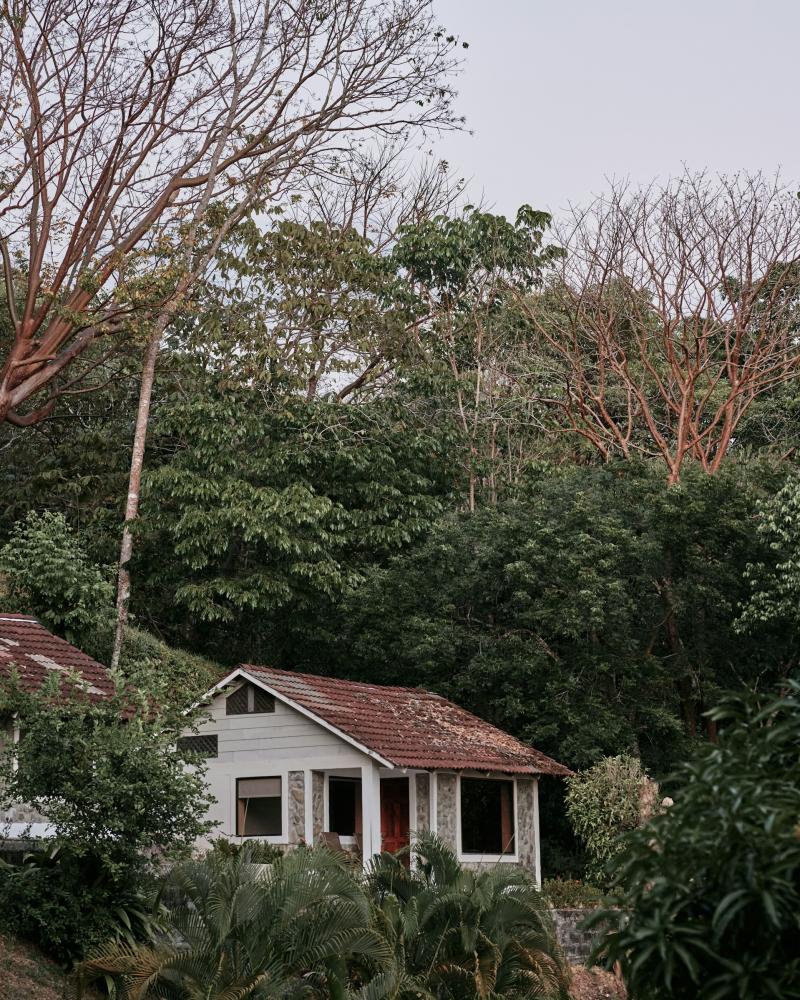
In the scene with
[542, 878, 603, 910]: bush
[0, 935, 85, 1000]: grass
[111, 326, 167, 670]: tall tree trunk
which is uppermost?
[111, 326, 167, 670]: tall tree trunk

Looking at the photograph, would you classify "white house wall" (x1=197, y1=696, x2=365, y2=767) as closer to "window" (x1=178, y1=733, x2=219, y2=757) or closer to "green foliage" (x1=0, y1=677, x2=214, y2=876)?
"window" (x1=178, y1=733, x2=219, y2=757)

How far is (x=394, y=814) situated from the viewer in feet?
77.0

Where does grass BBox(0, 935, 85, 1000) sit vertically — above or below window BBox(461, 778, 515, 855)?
below

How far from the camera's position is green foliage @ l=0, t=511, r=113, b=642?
26281mm

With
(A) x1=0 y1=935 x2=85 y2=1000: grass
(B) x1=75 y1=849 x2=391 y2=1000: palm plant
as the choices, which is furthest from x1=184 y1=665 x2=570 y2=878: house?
(A) x1=0 y1=935 x2=85 y2=1000: grass

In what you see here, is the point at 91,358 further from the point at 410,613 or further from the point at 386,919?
the point at 386,919

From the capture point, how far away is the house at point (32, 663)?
711 inches

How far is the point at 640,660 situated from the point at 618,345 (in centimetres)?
895

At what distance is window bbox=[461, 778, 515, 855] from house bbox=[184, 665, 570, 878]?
0.05 m

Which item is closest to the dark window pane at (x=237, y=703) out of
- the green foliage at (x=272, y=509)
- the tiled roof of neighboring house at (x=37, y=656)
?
the tiled roof of neighboring house at (x=37, y=656)

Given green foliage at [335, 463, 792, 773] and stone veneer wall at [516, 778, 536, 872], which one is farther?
green foliage at [335, 463, 792, 773]

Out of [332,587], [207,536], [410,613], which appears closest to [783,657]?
[410,613]

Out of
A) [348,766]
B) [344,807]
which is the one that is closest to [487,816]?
[344,807]

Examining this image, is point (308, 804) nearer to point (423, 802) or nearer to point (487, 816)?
point (423, 802)
